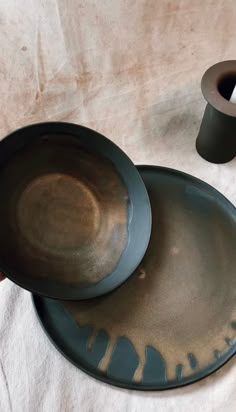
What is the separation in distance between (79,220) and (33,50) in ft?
0.79

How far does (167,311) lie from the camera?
2.02 feet

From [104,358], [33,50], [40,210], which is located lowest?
[104,358]

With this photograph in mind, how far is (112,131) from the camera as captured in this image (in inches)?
29.5

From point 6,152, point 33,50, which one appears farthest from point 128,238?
point 33,50

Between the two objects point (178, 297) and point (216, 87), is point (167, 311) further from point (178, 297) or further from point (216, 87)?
point (216, 87)

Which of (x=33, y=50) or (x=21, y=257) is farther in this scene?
(x=33, y=50)

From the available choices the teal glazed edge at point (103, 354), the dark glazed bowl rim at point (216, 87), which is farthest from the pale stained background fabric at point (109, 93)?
the dark glazed bowl rim at point (216, 87)

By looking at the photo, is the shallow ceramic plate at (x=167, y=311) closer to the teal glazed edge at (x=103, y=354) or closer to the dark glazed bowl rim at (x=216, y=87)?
the teal glazed edge at (x=103, y=354)

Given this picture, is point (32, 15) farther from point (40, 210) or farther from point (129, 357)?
point (129, 357)

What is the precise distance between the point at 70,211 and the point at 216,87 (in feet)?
0.76

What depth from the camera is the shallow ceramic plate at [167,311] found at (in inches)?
22.9

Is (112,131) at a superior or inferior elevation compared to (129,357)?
superior

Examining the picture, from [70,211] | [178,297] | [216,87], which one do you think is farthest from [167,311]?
[216,87]

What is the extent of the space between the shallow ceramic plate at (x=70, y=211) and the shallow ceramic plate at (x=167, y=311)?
37 mm
